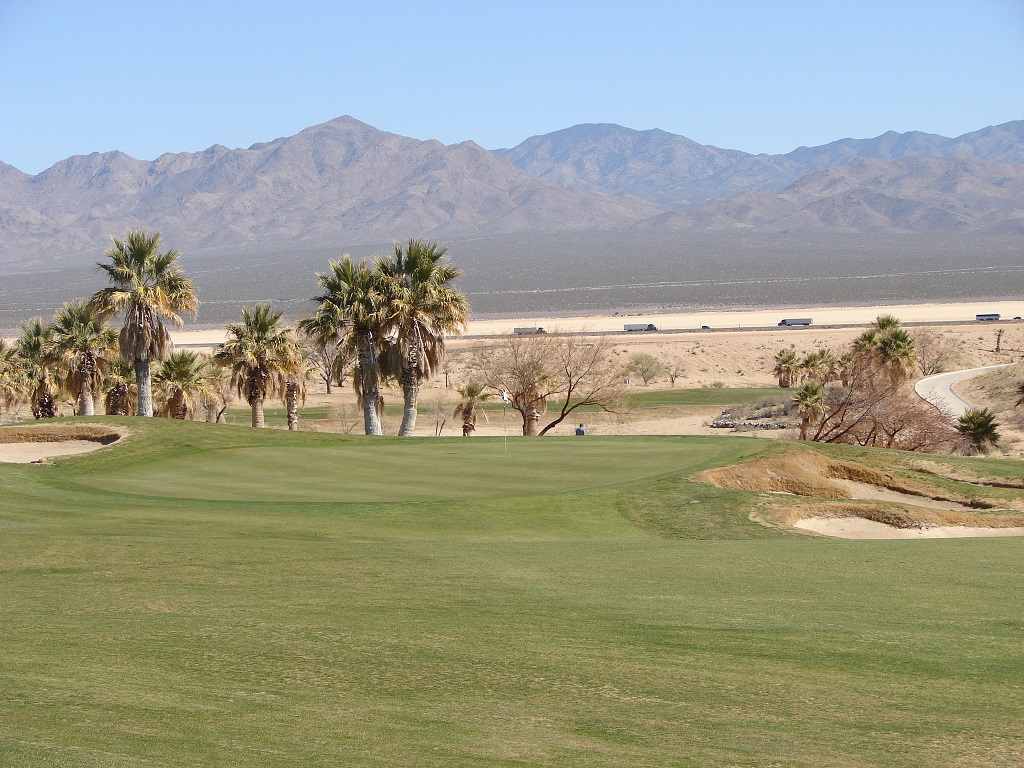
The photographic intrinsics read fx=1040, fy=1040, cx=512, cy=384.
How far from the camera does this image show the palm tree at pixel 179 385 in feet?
116

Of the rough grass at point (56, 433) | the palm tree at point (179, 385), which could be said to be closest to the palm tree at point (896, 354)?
the palm tree at point (179, 385)

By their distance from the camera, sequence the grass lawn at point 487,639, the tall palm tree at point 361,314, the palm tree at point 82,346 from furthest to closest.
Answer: the palm tree at point 82,346
the tall palm tree at point 361,314
the grass lawn at point 487,639

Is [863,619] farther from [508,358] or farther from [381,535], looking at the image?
[508,358]

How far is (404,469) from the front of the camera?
1975 cm

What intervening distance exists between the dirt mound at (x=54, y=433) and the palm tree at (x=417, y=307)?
9733 millimetres

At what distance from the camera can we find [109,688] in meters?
6.80

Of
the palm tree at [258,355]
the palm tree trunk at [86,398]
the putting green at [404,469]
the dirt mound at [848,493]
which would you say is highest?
the palm tree at [258,355]

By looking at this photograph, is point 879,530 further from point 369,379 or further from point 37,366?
point 37,366

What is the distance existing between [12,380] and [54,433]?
16713 millimetres

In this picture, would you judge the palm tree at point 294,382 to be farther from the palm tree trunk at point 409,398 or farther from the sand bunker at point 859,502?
the sand bunker at point 859,502

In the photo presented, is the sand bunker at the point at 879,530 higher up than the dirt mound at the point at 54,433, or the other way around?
the dirt mound at the point at 54,433

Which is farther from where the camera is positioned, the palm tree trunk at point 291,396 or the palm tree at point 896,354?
the palm tree at point 896,354

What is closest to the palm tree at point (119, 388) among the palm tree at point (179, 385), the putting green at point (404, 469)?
the palm tree at point (179, 385)

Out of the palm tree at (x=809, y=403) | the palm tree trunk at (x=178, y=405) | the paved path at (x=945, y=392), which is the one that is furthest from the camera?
the paved path at (x=945, y=392)
